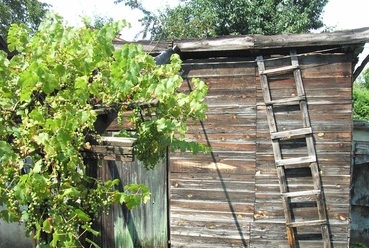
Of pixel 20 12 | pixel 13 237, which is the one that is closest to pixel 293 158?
pixel 13 237

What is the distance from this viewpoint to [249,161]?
5867mm

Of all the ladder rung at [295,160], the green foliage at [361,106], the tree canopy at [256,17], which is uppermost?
the tree canopy at [256,17]

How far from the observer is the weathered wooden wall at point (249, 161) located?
557 cm

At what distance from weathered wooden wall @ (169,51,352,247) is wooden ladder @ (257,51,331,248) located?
0.09 m

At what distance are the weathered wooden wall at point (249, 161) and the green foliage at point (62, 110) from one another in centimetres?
314

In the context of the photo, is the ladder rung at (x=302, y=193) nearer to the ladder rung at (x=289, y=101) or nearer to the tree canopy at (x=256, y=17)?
the ladder rung at (x=289, y=101)

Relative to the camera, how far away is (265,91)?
18.7 ft

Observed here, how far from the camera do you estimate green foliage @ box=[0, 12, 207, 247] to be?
7.35 ft

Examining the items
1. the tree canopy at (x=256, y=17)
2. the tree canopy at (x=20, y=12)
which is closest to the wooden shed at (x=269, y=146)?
the tree canopy at (x=256, y=17)

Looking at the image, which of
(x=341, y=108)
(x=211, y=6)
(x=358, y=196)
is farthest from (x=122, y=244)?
(x=211, y=6)

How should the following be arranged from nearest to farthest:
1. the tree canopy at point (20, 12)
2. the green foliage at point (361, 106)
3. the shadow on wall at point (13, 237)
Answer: the shadow on wall at point (13, 237) < the green foliage at point (361, 106) < the tree canopy at point (20, 12)

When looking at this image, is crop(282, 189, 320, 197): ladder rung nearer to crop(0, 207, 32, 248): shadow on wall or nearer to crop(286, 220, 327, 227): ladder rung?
crop(286, 220, 327, 227): ladder rung

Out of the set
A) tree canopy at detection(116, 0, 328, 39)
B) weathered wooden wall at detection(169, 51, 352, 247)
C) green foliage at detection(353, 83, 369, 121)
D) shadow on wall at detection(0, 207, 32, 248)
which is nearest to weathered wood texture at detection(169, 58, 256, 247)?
weathered wooden wall at detection(169, 51, 352, 247)

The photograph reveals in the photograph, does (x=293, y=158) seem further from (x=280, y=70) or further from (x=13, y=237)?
(x=13, y=237)
